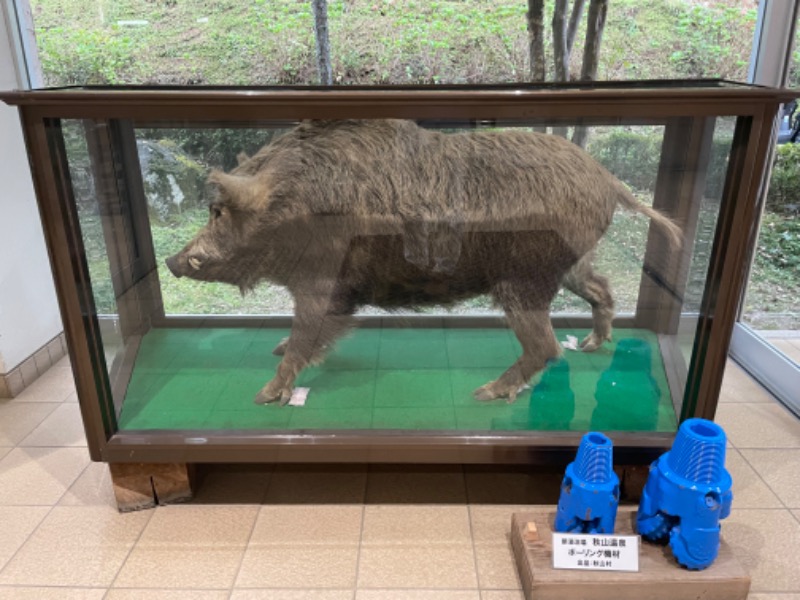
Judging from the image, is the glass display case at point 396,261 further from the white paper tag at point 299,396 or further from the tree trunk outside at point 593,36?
the tree trunk outside at point 593,36

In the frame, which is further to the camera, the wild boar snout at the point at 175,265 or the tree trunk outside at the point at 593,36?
the tree trunk outside at the point at 593,36

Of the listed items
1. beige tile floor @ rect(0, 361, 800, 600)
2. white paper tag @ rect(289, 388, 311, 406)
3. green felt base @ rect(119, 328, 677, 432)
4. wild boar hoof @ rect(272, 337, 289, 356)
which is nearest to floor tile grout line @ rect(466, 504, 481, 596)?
beige tile floor @ rect(0, 361, 800, 600)

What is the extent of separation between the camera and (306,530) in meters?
1.84

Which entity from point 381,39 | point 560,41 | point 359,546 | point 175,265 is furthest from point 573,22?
point 359,546

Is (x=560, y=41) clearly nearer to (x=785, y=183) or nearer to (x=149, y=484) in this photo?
(x=785, y=183)

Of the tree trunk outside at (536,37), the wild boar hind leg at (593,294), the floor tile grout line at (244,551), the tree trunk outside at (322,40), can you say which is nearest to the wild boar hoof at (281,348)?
the floor tile grout line at (244,551)

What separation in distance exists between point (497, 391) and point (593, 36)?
1.69m

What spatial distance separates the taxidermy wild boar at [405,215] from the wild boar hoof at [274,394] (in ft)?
1.00

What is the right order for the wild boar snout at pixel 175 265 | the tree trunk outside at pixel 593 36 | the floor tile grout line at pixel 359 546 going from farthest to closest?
the tree trunk outside at pixel 593 36, the wild boar snout at pixel 175 265, the floor tile grout line at pixel 359 546

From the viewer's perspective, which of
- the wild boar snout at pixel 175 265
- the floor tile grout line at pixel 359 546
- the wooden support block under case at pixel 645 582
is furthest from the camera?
the wild boar snout at pixel 175 265

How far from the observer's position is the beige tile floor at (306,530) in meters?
1.64

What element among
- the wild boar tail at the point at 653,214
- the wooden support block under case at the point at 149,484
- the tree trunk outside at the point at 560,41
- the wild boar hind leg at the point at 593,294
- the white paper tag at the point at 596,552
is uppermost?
the tree trunk outside at the point at 560,41

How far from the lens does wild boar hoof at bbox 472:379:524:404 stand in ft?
6.26

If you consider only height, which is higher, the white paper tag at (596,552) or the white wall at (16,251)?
the white wall at (16,251)
